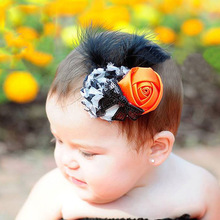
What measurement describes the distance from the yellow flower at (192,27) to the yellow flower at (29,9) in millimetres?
1125

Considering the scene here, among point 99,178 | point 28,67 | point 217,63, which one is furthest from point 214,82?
point 99,178

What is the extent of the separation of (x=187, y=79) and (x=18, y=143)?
1221mm

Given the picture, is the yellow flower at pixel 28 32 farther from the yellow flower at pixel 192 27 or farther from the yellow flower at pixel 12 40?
the yellow flower at pixel 192 27

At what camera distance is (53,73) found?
3.31m

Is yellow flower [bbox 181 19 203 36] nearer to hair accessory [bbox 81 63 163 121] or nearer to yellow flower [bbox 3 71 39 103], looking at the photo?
yellow flower [bbox 3 71 39 103]

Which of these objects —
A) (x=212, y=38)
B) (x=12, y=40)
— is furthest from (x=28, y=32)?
(x=212, y=38)

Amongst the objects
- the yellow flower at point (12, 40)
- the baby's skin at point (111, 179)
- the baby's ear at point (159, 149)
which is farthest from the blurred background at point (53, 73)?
the baby's ear at point (159, 149)

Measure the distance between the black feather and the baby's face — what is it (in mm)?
157

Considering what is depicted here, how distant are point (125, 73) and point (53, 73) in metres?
1.83

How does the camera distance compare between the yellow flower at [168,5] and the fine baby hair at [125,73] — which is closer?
the fine baby hair at [125,73]

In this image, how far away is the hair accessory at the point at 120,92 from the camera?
150 cm

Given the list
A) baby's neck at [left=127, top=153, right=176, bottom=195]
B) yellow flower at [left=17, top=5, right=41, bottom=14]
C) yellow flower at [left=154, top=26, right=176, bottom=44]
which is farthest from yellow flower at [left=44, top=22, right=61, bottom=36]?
baby's neck at [left=127, top=153, right=176, bottom=195]

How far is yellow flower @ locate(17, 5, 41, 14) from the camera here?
10.5ft

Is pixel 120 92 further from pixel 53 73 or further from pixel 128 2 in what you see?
pixel 128 2
